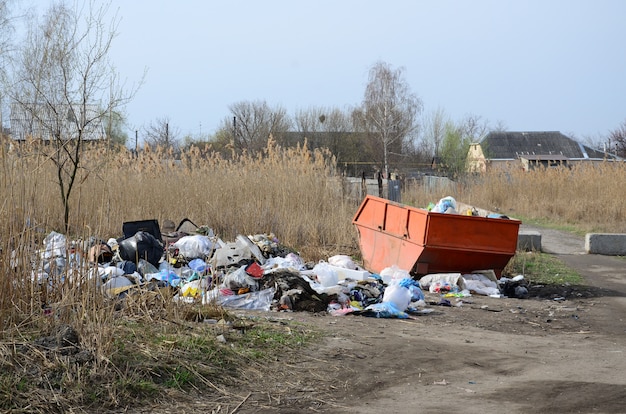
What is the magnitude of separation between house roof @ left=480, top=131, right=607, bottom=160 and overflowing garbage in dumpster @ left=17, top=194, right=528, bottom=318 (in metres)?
65.8

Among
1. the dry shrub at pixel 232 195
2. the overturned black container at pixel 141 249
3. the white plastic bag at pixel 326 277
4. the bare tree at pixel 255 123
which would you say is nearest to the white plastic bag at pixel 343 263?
the dry shrub at pixel 232 195

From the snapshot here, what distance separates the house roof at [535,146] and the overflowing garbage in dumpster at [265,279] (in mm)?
65795

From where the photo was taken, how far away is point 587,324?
9367 millimetres

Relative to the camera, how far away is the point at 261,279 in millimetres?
9805

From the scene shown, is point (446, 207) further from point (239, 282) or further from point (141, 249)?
point (141, 249)

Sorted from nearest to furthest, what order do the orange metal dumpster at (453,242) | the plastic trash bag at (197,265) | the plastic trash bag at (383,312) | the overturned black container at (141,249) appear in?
the plastic trash bag at (383,312) → the overturned black container at (141,249) → the plastic trash bag at (197,265) → the orange metal dumpster at (453,242)

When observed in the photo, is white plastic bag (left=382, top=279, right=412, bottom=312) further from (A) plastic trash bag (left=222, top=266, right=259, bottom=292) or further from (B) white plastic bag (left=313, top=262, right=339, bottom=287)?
(A) plastic trash bag (left=222, top=266, right=259, bottom=292)

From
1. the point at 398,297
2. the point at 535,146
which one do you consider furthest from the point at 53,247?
the point at 535,146

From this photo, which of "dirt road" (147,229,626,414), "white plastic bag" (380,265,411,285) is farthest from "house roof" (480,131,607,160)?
"dirt road" (147,229,626,414)

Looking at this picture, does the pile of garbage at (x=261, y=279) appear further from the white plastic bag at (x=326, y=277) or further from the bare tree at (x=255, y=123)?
the bare tree at (x=255, y=123)

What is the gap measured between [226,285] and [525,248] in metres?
9.52

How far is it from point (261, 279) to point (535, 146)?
7368 centimetres

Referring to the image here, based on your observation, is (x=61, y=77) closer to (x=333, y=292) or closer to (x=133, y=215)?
(x=133, y=215)

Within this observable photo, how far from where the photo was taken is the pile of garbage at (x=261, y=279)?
902 cm
